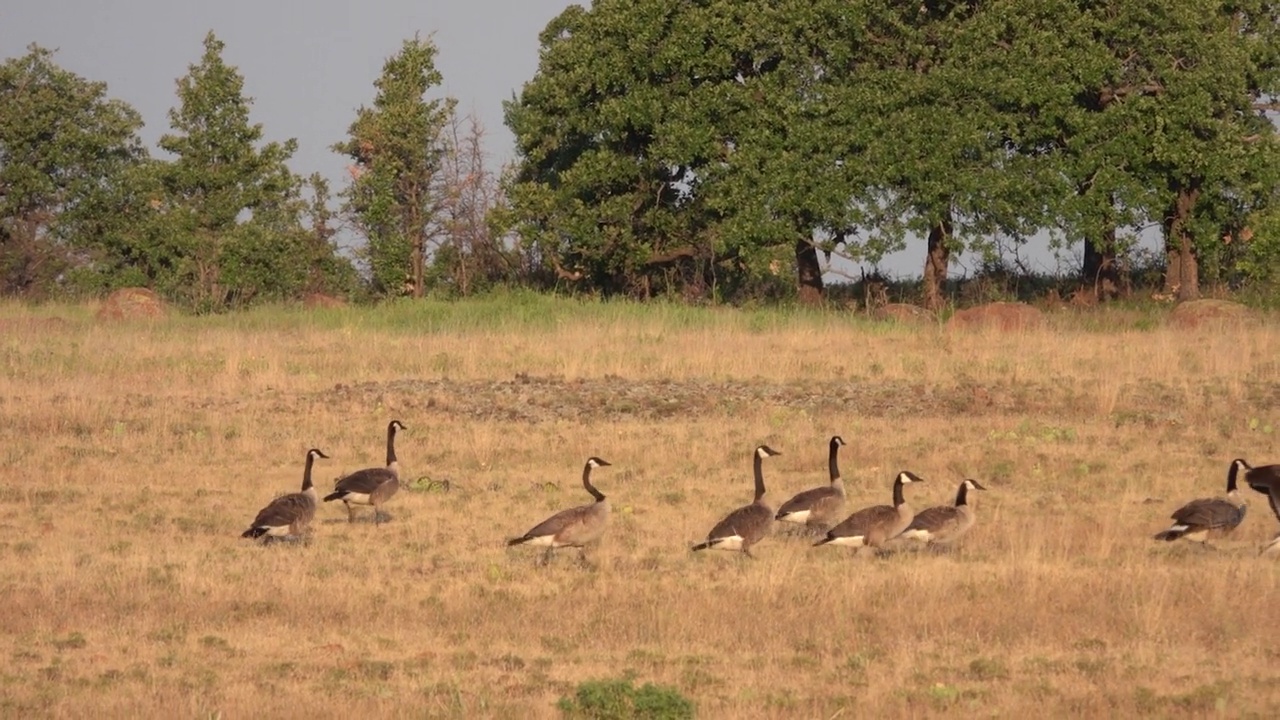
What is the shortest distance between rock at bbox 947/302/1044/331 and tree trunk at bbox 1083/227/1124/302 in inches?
210

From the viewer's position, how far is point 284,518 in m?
15.0

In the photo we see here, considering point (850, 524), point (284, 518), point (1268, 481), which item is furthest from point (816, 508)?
point (284, 518)

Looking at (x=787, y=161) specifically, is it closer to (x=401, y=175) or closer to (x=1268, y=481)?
(x=401, y=175)

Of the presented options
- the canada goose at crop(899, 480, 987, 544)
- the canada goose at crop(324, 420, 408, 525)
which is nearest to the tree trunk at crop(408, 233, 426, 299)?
the canada goose at crop(324, 420, 408, 525)

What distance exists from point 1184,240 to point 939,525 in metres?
26.4

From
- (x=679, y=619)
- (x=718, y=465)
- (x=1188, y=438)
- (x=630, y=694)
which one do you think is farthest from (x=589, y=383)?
(x=630, y=694)

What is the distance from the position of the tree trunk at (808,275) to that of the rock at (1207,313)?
385 inches

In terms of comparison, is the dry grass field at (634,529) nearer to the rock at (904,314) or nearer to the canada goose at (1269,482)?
the canada goose at (1269,482)

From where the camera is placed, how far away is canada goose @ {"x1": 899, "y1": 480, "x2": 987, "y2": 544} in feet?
47.7

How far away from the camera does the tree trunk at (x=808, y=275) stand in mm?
42156

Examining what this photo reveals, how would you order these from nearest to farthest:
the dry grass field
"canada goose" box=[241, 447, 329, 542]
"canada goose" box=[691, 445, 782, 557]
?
1. the dry grass field
2. "canada goose" box=[691, 445, 782, 557]
3. "canada goose" box=[241, 447, 329, 542]

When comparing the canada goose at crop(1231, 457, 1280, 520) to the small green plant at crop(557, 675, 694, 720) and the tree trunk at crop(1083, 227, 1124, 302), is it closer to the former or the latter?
the small green plant at crop(557, 675, 694, 720)

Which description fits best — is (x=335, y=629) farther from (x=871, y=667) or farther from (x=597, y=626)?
(x=871, y=667)

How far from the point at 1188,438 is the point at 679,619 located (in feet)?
36.8
